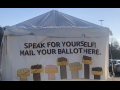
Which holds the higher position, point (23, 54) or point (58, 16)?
point (58, 16)

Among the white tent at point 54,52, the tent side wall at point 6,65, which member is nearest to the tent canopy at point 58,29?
the white tent at point 54,52

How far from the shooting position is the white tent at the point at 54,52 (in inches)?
181

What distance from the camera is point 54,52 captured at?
15.2 ft

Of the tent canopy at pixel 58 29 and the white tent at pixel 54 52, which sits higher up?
the tent canopy at pixel 58 29

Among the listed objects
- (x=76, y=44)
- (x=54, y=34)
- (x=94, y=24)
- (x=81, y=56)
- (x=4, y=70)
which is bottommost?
(x=4, y=70)

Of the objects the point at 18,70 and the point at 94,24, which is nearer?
the point at 18,70

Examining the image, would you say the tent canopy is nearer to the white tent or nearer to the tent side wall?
the white tent

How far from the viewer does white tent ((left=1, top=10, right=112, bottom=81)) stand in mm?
4598

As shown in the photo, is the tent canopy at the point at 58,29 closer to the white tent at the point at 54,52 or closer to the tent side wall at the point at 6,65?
the white tent at the point at 54,52

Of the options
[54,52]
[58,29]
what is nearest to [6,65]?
→ [54,52]

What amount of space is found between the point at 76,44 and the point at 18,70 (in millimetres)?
2135

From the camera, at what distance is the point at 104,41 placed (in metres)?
4.71
